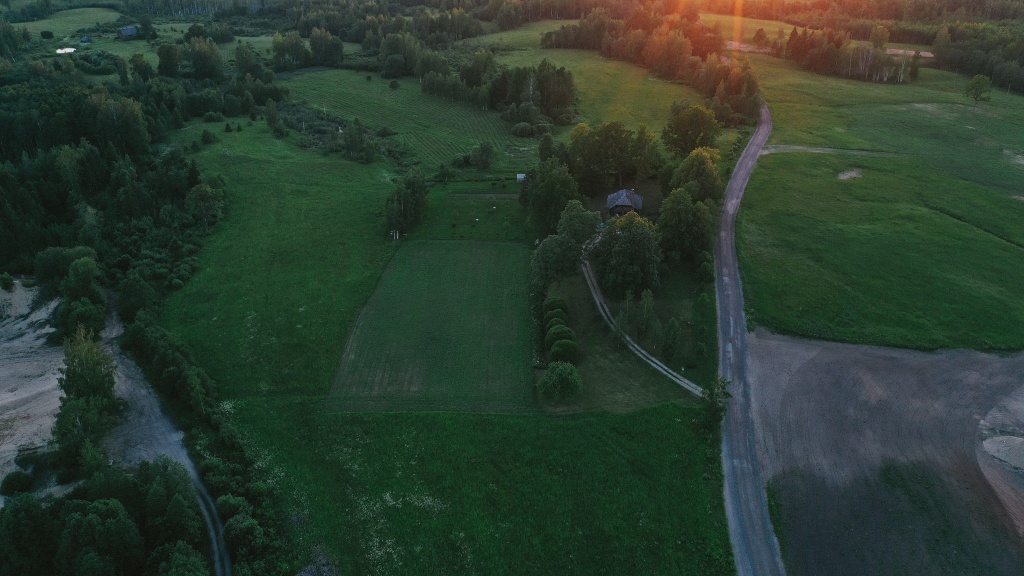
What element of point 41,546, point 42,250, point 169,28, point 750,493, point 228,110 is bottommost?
point 750,493

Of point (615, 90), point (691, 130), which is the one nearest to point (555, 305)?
point (691, 130)

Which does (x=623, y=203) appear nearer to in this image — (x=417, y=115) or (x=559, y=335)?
(x=559, y=335)

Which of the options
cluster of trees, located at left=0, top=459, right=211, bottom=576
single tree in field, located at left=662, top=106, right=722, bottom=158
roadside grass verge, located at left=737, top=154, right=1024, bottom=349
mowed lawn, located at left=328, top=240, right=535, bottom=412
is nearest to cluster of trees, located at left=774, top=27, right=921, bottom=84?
roadside grass verge, located at left=737, top=154, right=1024, bottom=349

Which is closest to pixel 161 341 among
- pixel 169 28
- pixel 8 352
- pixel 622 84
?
pixel 8 352

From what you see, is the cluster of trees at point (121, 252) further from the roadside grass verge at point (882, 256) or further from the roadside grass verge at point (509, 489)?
the roadside grass verge at point (882, 256)

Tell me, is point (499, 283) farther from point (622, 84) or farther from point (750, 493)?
point (622, 84)

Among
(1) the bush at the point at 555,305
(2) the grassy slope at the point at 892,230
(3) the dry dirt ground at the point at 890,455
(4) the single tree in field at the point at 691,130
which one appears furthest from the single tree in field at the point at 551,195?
(3) the dry dirt ground at the point at 890,455

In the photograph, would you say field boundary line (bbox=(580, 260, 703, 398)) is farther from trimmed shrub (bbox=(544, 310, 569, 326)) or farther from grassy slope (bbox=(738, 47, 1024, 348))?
grassy slope (bbox=(738, 47, 1024, 348))
